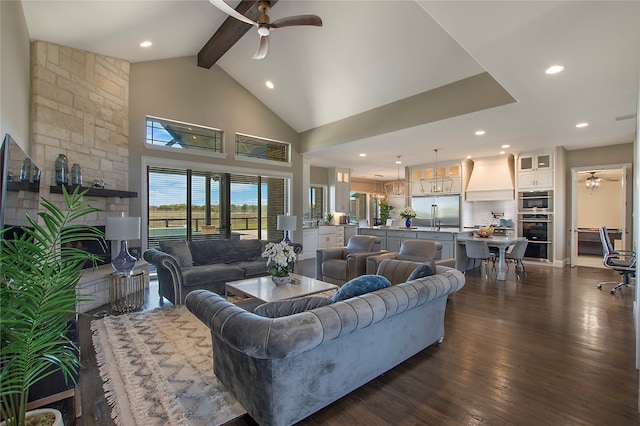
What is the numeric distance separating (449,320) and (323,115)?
5.38 m

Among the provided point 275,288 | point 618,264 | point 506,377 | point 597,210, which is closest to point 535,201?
point 618,264

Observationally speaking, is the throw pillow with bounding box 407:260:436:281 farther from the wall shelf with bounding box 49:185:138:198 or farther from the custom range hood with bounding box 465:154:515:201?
the custom range hood with bounding box 465:154:515:201

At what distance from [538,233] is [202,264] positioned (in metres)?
7.94

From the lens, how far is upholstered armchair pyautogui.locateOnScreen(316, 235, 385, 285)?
15.8 ft

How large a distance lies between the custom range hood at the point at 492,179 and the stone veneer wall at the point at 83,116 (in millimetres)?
8670

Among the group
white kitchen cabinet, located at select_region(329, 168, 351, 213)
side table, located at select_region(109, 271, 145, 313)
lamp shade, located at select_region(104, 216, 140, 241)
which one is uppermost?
white kitchen cabinet, located at select_region(329, 168, 351, 213)

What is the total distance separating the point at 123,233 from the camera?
3693 mm

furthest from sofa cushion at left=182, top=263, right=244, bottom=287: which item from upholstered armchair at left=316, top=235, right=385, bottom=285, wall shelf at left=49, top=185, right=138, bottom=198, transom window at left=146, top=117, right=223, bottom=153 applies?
transom window at left=146, top=117, right=223, bottom=153

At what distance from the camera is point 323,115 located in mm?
7242

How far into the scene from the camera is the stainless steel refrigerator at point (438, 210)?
898 cm

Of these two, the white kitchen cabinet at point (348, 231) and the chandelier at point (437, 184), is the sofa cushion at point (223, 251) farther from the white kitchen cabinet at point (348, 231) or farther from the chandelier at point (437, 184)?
the chandelier at point (437, 184)

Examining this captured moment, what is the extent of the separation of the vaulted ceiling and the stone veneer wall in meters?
0.28

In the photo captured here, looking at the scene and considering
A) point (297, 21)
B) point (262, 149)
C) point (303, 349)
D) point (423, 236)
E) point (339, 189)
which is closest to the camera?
point (303, 349)

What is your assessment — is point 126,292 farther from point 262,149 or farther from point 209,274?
point 262,149
